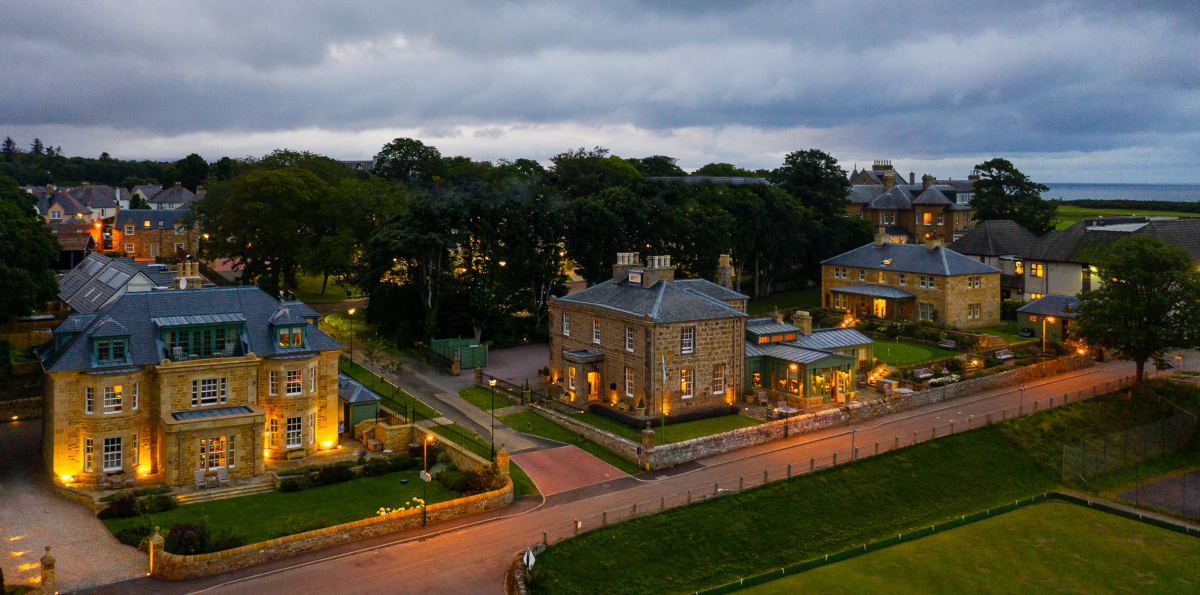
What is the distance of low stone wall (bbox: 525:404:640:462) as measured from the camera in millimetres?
39062

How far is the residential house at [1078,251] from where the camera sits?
6944 cm

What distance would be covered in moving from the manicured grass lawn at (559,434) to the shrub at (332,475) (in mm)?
9235

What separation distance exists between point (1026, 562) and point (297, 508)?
91.1 ft

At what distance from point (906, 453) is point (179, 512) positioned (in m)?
30.9

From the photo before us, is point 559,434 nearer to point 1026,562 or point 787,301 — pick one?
point 1026,562

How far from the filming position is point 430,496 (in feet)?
115

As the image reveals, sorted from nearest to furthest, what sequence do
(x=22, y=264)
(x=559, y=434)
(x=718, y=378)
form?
(x=22, y=264), (x=559, y=434), (x=718, y=378)

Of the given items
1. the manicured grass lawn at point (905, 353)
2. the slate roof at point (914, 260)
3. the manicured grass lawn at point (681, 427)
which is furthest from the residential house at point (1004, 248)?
the manicured grass lawn at point (681, 427)

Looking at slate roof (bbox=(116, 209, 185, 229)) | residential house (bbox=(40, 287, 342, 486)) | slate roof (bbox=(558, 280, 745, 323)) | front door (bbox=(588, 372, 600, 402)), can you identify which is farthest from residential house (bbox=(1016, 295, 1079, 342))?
slate roof (bbox=(116, 209, 185, 229))

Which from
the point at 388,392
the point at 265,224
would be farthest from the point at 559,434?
the point at 265,224

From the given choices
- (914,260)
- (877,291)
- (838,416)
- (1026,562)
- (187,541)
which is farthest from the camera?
(877,291)

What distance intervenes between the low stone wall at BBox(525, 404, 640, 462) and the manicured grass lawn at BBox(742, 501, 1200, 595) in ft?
31.8

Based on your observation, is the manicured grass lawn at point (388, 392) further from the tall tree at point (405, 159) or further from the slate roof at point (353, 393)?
the tall tree at point (405, 159)

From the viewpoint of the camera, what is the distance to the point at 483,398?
159 feet
